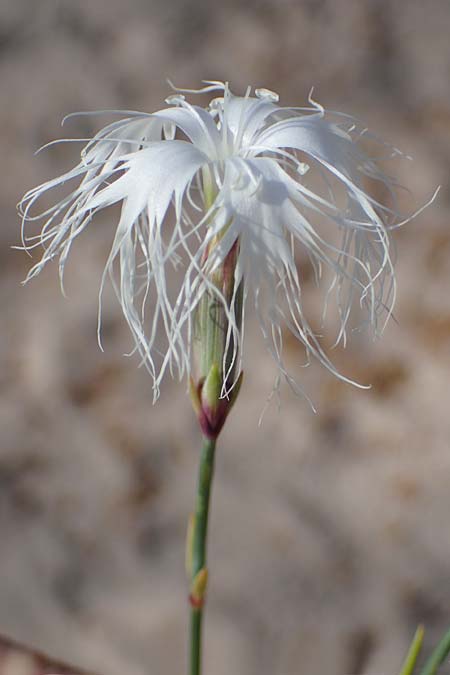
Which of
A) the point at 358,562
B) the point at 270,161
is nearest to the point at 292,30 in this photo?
the point at 358,562

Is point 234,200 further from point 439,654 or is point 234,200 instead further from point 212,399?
point 439,654

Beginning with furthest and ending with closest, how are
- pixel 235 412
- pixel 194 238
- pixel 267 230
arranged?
pixel 235 412
pixel 194 238
pixel 267 230

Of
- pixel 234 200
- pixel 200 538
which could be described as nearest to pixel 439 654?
pixel 200 538

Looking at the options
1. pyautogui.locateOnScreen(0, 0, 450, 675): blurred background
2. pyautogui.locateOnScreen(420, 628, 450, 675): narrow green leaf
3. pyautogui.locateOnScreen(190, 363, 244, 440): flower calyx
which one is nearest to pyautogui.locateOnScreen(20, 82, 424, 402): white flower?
pyautogui.locateOnScreen(190, 363, 244, 440): flower calyx

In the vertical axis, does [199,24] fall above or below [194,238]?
above

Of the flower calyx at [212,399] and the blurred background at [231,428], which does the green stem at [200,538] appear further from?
the blurred background at [231,428]

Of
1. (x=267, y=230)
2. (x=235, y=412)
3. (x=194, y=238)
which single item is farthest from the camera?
(x=235, y=412)

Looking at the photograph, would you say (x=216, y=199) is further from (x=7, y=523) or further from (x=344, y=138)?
(x=7, y=523)
